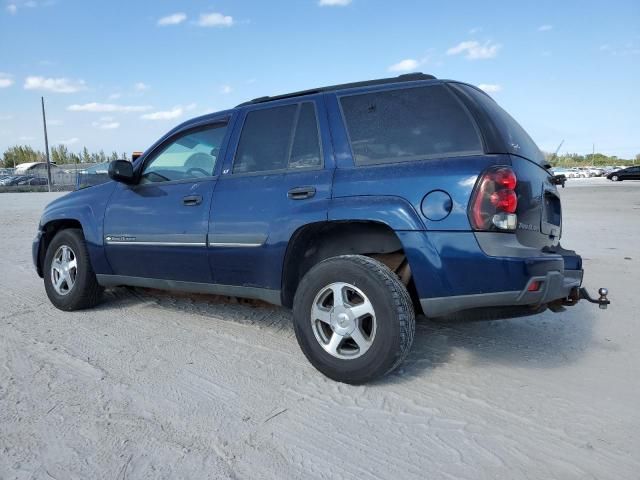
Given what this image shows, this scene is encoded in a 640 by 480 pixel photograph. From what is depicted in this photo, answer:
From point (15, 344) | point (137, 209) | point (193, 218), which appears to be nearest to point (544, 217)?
point (193, 218)

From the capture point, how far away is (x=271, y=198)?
3.19 m

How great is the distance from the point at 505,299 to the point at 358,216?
916mm

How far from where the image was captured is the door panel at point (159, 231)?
3.54m

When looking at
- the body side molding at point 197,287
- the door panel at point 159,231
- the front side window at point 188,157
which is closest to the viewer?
the body side molding at point 197,287

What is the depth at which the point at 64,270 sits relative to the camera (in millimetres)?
4469

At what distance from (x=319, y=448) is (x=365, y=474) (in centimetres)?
27

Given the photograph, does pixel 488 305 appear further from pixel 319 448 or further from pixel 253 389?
pixel 253 389

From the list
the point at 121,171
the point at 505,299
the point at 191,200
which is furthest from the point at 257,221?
the point at 505,299

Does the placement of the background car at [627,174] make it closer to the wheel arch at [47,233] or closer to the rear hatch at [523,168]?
the rear hatch at [523,168]

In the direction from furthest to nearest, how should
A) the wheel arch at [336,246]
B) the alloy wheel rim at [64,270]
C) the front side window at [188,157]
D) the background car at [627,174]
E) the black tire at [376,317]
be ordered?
1. the background car at [627,174]
2. the alloy wheel rim at [64,270]
3. the front side window at [188,157]
4. the wheel arch at [336,246]
5. the black tire at [376,317]

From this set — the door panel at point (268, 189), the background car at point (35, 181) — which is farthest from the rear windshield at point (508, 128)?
the background car at point (35, 181)

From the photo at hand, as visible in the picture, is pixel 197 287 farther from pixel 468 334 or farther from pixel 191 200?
pixel 468 334

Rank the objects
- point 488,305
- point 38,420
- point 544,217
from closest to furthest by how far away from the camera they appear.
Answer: point 38,420 < point 488,305 < point 544,217

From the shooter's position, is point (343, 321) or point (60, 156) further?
point (60, 156)
